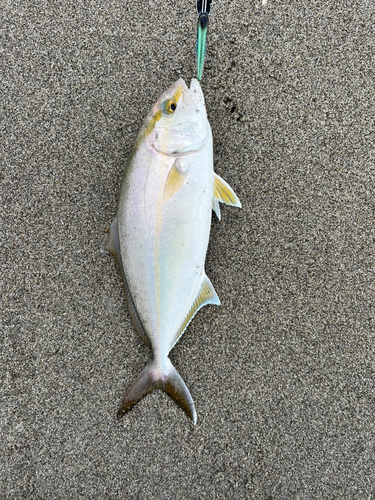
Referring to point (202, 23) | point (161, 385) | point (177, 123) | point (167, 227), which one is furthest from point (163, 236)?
point (202, 23)

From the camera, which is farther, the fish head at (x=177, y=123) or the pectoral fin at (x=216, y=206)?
the pectoral fin at (x=216, y=206)

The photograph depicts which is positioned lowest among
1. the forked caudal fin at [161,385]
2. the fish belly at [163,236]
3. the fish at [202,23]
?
the forked caudal fin at [161,385]

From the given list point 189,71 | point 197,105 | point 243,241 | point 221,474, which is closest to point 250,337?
point 243,241

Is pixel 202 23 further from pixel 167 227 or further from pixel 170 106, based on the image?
pixel 167 227

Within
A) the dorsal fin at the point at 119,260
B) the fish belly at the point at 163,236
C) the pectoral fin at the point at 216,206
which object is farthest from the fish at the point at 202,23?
the dorsal fin at the point at 119,260

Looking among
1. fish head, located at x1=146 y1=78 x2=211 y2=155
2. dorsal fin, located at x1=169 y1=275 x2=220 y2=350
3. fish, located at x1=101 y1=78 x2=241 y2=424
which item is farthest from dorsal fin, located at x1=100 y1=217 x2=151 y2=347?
fish head, located at x1=146 y1=78 x2=211 y2=155

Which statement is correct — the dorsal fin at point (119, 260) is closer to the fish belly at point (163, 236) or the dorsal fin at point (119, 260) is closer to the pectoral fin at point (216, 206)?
the fish belly at point (163, 236)
